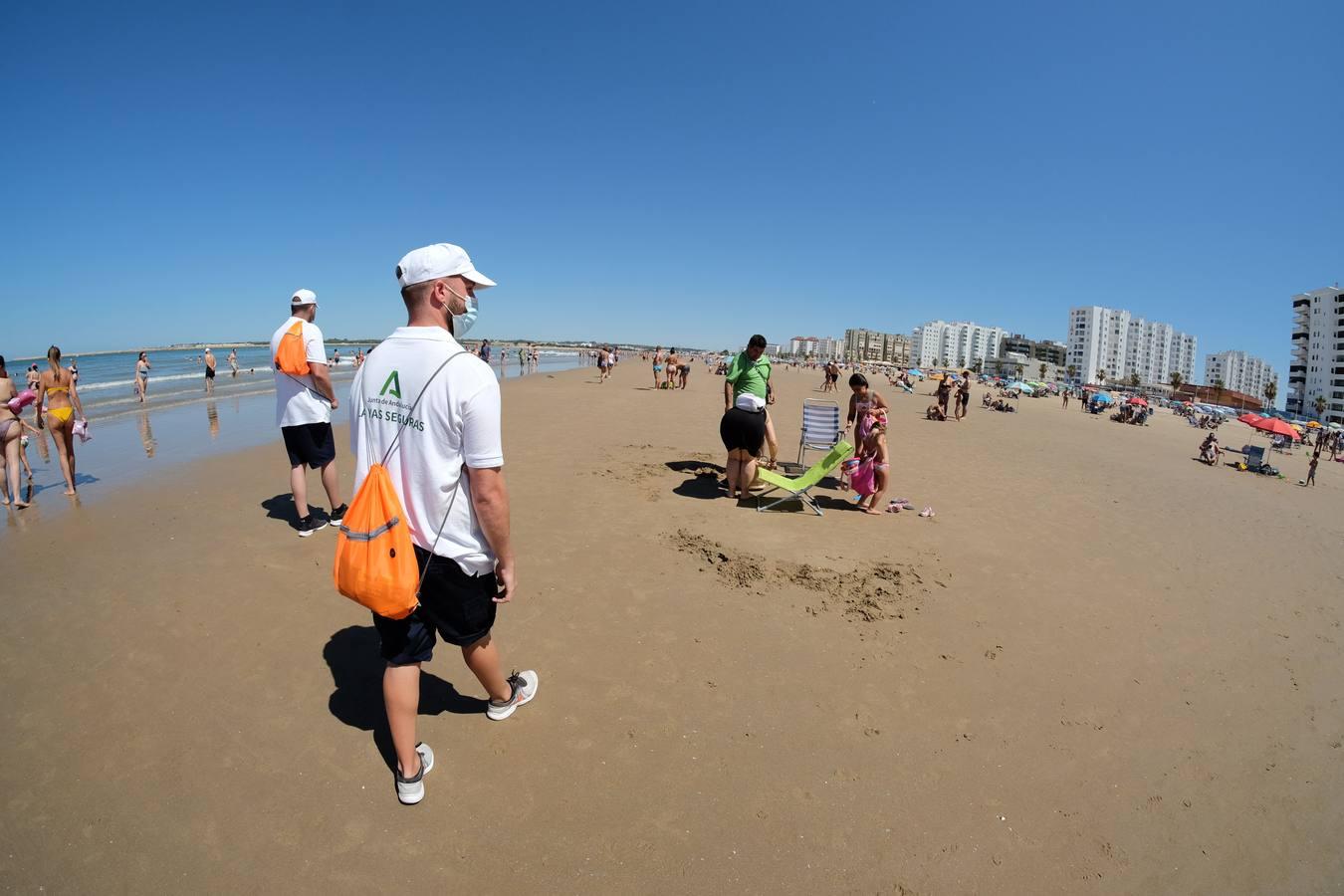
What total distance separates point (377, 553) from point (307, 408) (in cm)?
364

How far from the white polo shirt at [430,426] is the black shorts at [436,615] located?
7 cm

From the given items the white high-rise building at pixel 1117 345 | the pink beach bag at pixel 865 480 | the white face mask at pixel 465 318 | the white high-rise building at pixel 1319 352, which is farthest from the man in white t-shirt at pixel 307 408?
the white high-rise building at pixel 1117 345

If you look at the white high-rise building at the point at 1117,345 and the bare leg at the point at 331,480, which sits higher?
the white high-rise building at the point at 1117,345

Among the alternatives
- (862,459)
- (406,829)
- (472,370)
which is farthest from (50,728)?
(862,459)

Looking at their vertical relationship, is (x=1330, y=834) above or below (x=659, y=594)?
below

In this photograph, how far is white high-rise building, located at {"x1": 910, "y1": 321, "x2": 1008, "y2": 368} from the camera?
7264 inches

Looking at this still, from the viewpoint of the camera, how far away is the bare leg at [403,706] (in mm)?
2186

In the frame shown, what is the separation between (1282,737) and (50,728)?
604 cm

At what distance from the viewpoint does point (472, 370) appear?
2.08 metres

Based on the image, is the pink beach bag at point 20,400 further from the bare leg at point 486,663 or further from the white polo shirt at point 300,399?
the bare leg at point 486,663

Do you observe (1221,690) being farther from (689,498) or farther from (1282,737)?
(689,498)

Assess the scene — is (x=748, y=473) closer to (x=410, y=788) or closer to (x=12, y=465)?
(x=410, y=788)

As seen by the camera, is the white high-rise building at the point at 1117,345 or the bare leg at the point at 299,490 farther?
the white high-rise building at the point at 1117,345

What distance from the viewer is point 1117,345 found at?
492 ft
